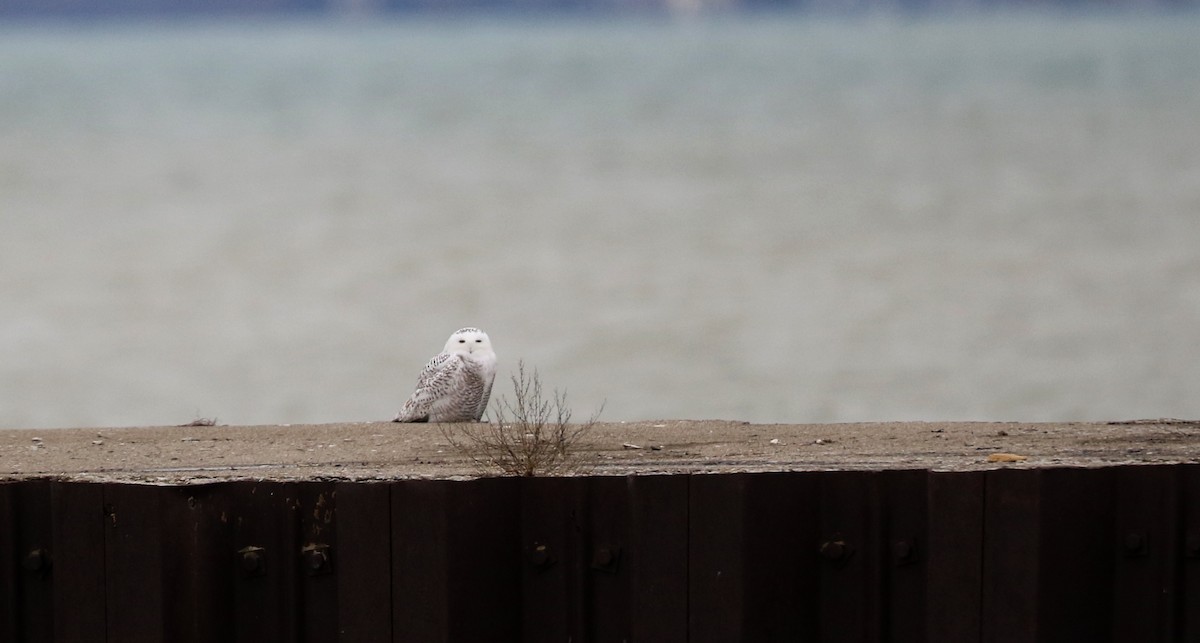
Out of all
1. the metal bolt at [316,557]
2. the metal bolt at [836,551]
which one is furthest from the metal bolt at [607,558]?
the metal bolt at [316,557]

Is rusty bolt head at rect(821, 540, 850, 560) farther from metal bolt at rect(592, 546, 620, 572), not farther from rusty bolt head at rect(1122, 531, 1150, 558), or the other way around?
rusty bolt head at rect(1122, 531, 1150, 558)

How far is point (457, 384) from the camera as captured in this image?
11.3m

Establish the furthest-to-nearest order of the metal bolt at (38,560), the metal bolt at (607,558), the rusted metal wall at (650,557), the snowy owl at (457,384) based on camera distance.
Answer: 1. the snowy owl at (457,384)
2. the metal bolt at (38,560)
3. the metal bolt at (607,558)
4. the rusted metal wall at (650,557)

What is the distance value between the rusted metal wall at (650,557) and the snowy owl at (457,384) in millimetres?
3773

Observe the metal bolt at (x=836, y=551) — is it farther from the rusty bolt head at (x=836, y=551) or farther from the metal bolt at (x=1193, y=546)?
the metal bolt at (x=1193, y=546)

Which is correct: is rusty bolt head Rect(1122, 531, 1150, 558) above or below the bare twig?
below

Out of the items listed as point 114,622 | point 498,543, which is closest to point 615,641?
point 498,543

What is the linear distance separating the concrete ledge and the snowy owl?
29.6 inches

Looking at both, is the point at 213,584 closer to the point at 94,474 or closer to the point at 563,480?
the point at 94,474

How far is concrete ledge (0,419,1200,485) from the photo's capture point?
7879 mm

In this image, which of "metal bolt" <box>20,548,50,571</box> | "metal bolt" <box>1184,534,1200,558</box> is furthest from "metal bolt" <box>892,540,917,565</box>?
"metal bolt" <box>20,548,50,571</box>

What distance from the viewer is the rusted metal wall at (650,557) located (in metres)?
7.12

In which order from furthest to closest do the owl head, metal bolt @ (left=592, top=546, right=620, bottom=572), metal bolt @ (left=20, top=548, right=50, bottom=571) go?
1. the owl head
2. metal bolt @ (left=20, top=548, right=50, bottom=571)
3. metal bolt @ (left=592, top=546, right=620, bottom=572)

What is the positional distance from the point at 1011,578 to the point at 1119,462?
2.92ft
